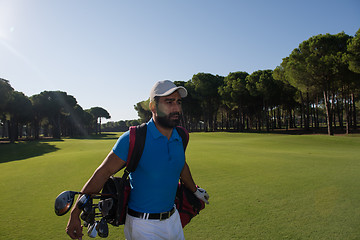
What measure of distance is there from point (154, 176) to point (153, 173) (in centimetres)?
3

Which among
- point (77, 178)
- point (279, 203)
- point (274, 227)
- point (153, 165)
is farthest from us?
point (77, 178)

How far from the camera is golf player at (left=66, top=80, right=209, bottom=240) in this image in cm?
223

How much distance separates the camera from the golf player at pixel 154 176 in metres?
2.23

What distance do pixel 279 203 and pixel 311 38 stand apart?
35906 mm

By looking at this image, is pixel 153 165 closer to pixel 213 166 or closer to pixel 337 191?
pixel 337 191

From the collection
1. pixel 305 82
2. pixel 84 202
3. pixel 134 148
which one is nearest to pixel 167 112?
pixel 134 148

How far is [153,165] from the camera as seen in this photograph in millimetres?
2268

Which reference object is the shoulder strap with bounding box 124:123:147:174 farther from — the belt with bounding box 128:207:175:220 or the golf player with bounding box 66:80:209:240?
the belt with bounding box 128:207:175:220

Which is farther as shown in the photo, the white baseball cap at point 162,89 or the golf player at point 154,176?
the white baseball cap at point 162,89

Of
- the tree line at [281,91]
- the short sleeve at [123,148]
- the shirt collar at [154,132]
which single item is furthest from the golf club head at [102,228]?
the tree line at [281,91]

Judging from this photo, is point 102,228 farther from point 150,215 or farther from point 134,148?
point 134,148

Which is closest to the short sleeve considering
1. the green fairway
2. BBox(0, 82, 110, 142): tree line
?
the green fairway

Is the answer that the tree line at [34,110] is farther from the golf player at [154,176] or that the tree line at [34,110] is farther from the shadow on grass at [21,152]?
the golf player at [154,176]

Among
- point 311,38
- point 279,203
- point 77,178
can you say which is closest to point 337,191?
point 279,203
